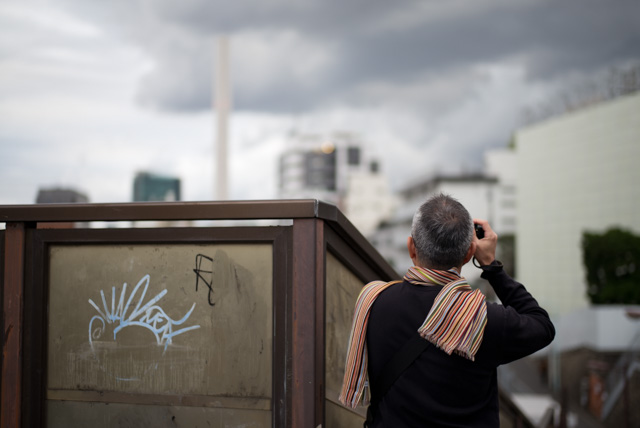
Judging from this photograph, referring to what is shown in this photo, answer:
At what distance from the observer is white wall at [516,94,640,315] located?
114 feet

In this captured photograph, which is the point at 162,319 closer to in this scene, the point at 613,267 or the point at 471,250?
the point at 471,250

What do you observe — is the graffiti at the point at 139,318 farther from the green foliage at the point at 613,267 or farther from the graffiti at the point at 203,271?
the green foliage at the point at 613,267

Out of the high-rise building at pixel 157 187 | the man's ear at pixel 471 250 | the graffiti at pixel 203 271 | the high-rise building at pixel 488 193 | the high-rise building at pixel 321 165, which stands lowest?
the graffiti at pixel 203 271

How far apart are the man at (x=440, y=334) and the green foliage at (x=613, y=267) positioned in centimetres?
2621

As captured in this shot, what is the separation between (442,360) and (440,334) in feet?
0.35

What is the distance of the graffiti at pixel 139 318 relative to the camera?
255 centimetres

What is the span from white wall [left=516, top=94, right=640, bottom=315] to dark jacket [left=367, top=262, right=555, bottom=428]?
3206cm

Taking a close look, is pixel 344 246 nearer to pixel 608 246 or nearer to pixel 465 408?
pixel 465 408

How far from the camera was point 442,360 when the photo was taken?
2.01m

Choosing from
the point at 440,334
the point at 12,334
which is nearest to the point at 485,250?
the point at 440,334

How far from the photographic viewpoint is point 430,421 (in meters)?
2.01

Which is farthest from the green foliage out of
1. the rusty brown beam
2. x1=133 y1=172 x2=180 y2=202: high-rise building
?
the rusty brown beam

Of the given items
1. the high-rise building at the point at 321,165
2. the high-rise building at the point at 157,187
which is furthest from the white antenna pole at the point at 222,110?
the high-rise building at the point at 321,165

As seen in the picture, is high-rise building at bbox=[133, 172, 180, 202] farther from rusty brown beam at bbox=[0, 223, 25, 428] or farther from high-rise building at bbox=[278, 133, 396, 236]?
high-rise building at bbox=[278, 133, 396, 236]
